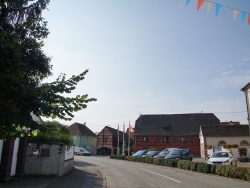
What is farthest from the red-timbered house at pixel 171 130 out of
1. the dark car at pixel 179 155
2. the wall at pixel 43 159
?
the wall at pixel 43 159

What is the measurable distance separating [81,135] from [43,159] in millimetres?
54111

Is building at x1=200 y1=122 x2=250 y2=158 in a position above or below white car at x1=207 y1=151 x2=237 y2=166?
above

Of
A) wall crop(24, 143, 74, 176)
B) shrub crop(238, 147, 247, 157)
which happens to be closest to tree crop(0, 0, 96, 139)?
wall crop(24, 143, 74, 176)

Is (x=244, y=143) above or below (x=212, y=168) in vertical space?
above

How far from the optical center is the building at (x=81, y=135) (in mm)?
69188

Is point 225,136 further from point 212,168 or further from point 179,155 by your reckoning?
point 212,168

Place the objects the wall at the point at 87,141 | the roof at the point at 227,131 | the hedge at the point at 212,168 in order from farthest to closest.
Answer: the wall at the point at 87,141 → the roof at the point at 227,131 → the hedge at the point at 212,168

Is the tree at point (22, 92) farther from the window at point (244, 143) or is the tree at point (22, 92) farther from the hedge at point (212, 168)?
the window at point (244, 143)

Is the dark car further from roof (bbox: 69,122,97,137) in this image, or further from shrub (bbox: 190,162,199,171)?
roof (bbox: 69,122,97,137)

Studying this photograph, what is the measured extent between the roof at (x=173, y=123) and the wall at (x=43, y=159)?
4646cm

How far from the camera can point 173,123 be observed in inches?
2510

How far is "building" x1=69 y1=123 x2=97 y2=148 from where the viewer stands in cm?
6919

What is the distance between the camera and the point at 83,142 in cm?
7062

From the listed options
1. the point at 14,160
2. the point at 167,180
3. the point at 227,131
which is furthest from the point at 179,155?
the point at 14,160
